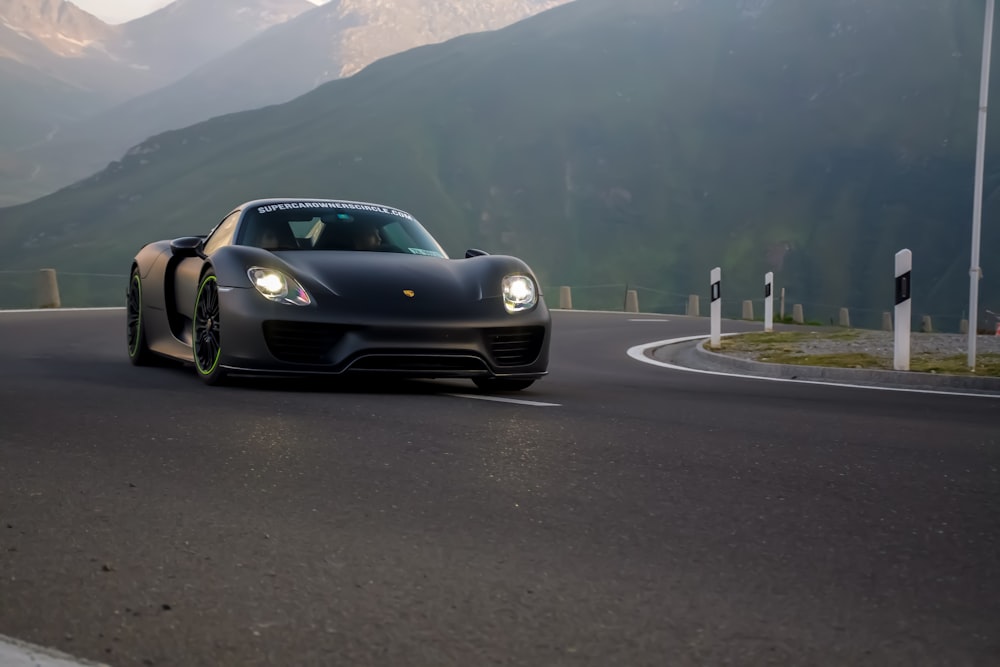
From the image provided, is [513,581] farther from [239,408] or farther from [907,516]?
[239,408]

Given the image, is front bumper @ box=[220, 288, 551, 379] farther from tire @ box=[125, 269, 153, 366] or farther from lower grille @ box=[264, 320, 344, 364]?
tire @ box=[125, 269, 153, 366]

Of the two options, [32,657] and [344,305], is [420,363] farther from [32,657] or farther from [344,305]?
[32,657]

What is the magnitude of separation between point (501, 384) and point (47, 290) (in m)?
19.8

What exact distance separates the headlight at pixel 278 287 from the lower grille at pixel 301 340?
0.16 metres

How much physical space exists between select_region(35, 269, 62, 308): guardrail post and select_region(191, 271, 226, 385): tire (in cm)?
1893

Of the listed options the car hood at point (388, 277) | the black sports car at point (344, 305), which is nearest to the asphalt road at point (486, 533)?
the black sports car at point (344, 305)

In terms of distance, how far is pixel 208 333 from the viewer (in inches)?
328

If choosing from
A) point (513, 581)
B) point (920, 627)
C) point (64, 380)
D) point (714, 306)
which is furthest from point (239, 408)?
point (714, 306)

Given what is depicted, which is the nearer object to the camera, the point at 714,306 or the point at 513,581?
the point at 513,581

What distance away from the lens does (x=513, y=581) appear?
3.43 metres

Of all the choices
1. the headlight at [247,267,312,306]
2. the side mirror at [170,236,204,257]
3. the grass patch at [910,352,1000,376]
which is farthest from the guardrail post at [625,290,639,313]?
the headlight at [247,267,312,306]

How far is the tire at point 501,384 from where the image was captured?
848 centimetres

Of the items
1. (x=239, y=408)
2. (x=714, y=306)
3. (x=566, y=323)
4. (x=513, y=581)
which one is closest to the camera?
(x=513, y=581)

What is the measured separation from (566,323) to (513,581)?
21.5 m
